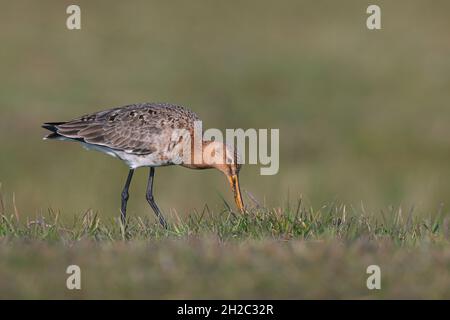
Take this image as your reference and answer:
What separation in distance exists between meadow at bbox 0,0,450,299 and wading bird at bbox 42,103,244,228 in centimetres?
68

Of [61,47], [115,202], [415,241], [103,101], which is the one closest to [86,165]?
[115,202]

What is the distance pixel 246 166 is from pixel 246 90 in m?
3.29

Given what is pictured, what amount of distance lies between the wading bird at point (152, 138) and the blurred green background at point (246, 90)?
3.19m

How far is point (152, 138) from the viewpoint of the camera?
10.5 m

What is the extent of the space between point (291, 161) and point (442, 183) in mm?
2431

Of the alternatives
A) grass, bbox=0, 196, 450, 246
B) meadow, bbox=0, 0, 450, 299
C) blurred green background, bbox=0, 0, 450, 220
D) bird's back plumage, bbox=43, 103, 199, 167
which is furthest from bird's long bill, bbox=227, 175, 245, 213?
blurred green background, bbox=0, 0, 450, 220

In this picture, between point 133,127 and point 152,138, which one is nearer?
point 152,138

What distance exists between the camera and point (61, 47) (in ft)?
68.9

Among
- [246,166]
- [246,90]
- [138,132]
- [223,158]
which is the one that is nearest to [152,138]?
[138,132]

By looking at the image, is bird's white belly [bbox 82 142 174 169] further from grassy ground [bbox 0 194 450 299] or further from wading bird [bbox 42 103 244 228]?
grassy ground [bbox 0 194 450 299]

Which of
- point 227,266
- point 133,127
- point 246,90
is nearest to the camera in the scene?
point 227,266

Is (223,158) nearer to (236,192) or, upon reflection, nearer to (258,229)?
(236,192)

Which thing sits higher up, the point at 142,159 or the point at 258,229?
the point at 142,159

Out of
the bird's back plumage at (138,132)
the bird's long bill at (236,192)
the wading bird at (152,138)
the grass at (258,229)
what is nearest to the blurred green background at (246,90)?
the bird's long bill at (236,192)
